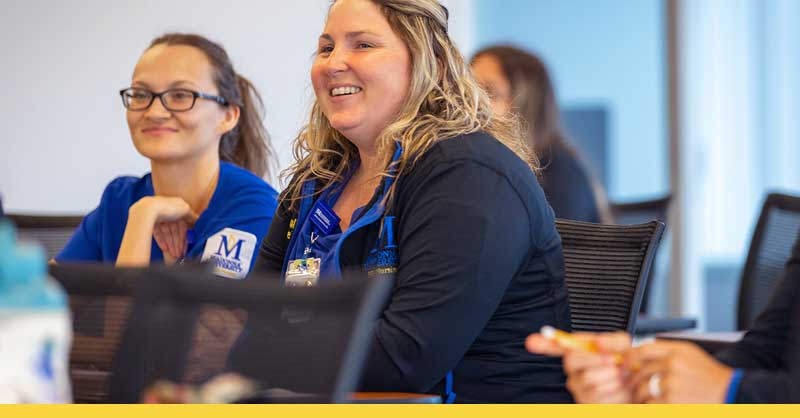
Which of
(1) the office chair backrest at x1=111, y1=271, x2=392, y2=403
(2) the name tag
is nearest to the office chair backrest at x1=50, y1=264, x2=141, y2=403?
(1) the office chair backrest at x1=111, y1=271, x2=392, y2=403

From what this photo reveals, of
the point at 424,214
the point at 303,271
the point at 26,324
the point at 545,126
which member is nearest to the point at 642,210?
the point at 545,126

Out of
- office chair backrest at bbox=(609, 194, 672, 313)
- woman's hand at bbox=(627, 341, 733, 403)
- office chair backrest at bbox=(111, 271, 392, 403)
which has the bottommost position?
office chair backrest at bbox=(609, 194, 672, 313)

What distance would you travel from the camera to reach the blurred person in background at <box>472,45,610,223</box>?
386 centimetres

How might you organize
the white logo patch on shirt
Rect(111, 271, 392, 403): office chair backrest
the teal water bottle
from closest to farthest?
the teal water bottle
Rect(111, 271, 392, 403): office chair backrest
the white logo patch on shirt

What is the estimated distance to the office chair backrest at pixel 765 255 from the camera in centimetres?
313

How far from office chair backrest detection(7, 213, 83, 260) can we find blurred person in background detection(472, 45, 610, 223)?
158cm

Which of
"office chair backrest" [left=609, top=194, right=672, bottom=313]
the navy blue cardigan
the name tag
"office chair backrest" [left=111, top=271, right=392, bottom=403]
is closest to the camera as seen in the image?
"office chair backrest" [left=111, top=271, right=392, bottom=403]

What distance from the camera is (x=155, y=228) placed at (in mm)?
2656

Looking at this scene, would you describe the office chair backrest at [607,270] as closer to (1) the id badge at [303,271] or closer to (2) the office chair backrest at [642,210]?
(1) the id badge at [303,271]

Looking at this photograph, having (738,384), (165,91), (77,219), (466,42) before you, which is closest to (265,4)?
(466,42)

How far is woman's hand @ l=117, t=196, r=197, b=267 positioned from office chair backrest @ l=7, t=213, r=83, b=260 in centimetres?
65

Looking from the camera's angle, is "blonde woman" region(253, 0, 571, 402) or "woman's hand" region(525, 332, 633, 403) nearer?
"woman's hand" region(525, 332, 633, 403)

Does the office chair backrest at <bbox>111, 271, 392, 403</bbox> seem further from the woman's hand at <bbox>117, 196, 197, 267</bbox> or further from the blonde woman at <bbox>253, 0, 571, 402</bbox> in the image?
the woman's hand at <bbox>117, 196, 197, 267</bbox>

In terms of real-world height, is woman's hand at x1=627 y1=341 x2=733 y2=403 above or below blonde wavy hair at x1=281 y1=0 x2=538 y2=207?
below
